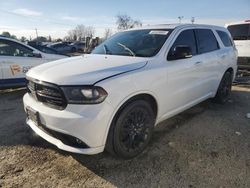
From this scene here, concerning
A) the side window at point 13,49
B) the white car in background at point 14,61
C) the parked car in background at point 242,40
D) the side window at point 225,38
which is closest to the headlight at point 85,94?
the side window at point 225,38

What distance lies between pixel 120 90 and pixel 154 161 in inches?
44.3

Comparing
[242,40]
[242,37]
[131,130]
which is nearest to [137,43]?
[131,130]

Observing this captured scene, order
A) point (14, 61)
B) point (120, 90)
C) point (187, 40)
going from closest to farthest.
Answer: point (120, 90) → point (187, 40) → point (14, 61)

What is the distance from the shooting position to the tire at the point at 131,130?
295 centimetres

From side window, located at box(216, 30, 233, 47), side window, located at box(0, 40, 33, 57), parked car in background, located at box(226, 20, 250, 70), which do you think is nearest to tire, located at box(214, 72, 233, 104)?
side window, located at box(216, 30, 233, 47)

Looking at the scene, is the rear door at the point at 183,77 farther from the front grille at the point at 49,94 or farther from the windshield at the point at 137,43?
the front grille at the point at 49,94

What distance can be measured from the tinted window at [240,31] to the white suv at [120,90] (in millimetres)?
6077

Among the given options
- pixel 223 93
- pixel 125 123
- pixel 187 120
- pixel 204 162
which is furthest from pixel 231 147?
pixel 223 93

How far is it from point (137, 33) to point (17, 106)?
3305mm

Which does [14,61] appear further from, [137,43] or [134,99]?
[134,99]

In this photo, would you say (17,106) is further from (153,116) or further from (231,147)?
(231,147)

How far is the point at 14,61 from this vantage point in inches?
257

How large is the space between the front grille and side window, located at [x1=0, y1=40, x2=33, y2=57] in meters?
4.01

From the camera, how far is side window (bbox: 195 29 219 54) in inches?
180
